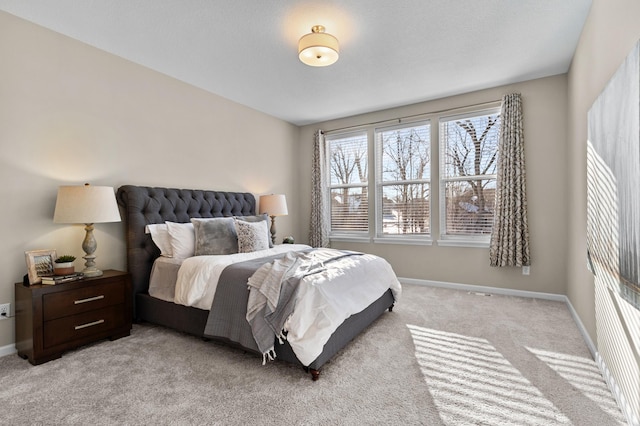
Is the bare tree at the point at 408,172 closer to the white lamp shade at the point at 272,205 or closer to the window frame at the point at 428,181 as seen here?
the window frame at the point at 428,181

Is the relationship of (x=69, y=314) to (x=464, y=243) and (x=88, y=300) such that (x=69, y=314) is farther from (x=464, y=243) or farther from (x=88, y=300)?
(x=464, y=243)

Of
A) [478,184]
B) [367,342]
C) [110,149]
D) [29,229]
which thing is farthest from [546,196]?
[29,229]

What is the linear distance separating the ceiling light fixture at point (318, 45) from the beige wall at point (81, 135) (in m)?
1.88

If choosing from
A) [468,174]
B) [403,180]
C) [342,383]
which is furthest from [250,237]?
[468,174]

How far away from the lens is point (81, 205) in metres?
2.53

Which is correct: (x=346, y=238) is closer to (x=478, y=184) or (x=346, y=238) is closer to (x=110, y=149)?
(x=478, y=184)

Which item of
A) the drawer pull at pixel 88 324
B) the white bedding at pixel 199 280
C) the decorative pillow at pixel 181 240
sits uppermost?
the decorative pillow at pixel 181 240

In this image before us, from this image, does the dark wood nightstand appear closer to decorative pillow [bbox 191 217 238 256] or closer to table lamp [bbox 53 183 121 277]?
table lamp [bbox 53 183 121 277]

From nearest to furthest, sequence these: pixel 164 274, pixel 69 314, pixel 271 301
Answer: pixel 271 301 → pixel 69 314 → pixel 164 274

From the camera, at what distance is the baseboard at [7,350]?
97.2 inches

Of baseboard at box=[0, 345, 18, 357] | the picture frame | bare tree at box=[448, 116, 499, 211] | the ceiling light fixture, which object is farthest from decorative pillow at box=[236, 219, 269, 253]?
bare tree at box=[448, 116, 499, 211]

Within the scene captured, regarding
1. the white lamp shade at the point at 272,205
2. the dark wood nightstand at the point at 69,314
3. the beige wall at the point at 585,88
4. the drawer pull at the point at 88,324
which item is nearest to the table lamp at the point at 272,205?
the white lamp shade at the point at 272,205

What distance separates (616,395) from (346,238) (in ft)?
12.4

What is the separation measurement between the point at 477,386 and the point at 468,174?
305 centimetres
